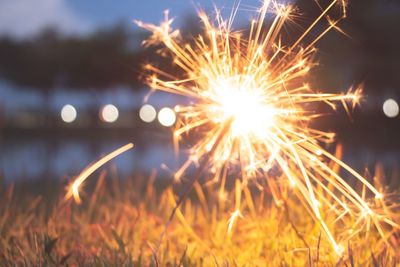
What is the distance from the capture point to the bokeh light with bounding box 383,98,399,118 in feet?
79.2

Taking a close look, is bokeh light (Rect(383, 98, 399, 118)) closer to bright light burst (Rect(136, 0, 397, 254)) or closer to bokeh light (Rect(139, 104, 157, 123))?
bokeh light (Rect(139, 104, 157, 123))

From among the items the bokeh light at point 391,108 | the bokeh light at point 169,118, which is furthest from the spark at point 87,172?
the bokeh light at point 391,108

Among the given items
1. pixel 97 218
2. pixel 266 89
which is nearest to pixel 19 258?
pixel 97 218

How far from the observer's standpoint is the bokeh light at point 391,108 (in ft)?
79.2

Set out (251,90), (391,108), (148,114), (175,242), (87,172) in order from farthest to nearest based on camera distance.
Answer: (148,114), (391,108), (175,242), (251,90), (87,172)

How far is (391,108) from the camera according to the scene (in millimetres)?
24797

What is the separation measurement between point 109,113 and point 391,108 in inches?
845

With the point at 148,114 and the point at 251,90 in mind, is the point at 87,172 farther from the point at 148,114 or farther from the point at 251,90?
the point at 148,114

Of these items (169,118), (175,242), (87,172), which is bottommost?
(175,242)

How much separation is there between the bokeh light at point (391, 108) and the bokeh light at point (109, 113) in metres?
18.9

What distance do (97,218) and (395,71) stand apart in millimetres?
21037

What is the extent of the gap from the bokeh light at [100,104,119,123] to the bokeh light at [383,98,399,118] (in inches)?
743

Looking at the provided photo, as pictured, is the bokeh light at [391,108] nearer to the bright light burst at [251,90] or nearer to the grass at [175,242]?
the grass at [175,242]

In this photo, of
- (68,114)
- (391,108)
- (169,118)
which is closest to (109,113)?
(68,114)
